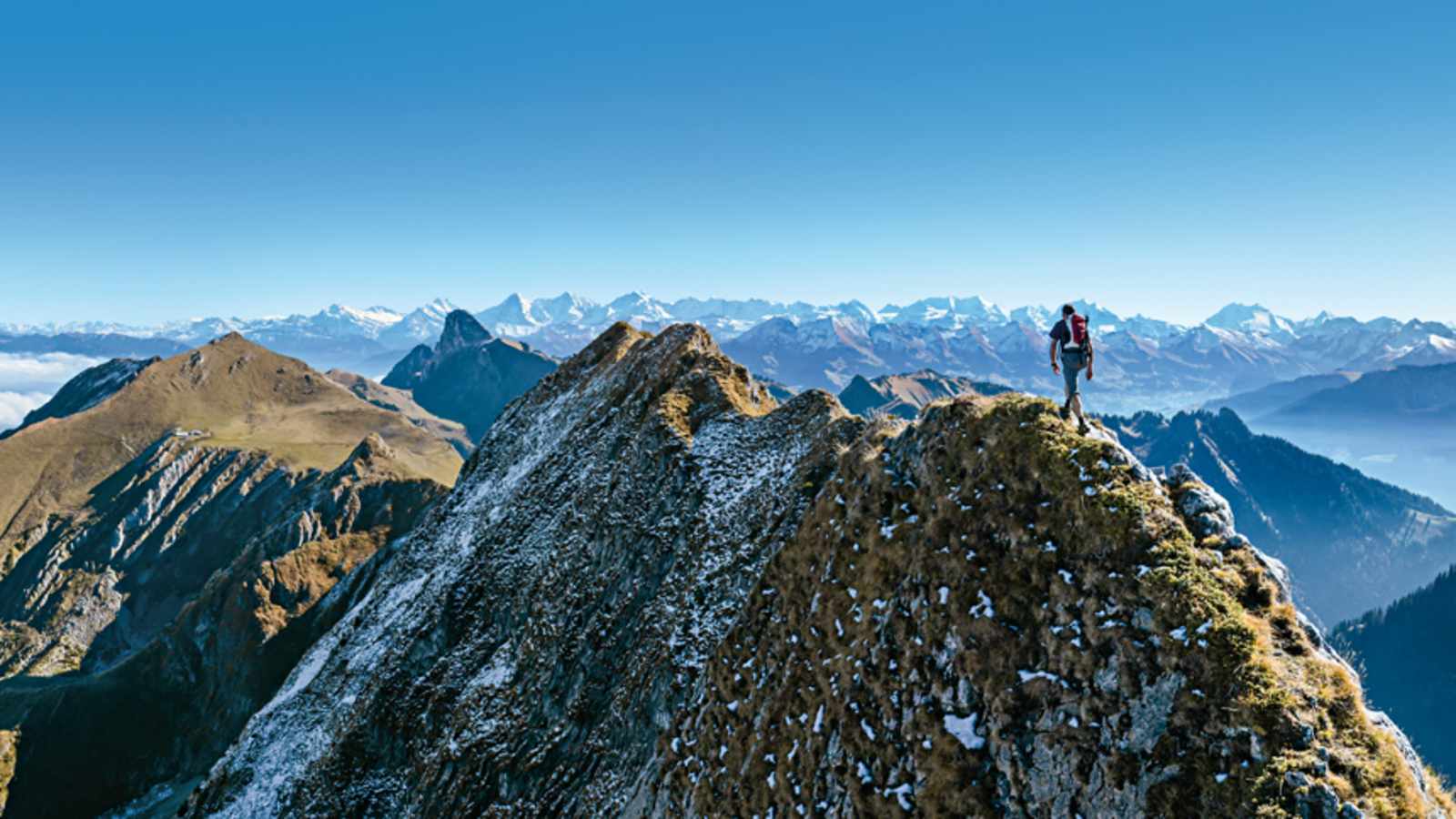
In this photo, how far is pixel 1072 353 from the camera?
21.9 meters

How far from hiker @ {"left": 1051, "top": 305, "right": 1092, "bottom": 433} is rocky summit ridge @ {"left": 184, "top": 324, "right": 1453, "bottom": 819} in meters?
0.95

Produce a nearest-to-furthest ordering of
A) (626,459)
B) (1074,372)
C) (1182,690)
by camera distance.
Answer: (1182,690), (1074,372), (626,459)

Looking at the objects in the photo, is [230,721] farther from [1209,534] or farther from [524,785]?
[1209,534]

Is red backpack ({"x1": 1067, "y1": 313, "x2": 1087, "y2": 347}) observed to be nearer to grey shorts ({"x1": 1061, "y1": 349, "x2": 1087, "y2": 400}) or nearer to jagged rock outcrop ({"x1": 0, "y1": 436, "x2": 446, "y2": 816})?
grey shorts ({"x1": 1061, "y1": 349, "x2": 1087, "y2": 400})

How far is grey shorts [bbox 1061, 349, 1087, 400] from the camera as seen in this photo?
71.2ft

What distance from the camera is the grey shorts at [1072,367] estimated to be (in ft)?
71.2

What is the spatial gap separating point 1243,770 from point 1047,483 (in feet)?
26.9

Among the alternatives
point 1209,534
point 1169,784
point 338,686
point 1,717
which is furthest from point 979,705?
point 1,717

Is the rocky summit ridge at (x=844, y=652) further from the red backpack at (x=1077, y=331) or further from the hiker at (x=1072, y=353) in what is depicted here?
the red backpack at (x=1077, y=331)

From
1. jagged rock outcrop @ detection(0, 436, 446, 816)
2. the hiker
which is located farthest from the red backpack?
jagged rock outcrop @ detection(0, 436, 446, 816)

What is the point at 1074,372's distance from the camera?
21.8 metres

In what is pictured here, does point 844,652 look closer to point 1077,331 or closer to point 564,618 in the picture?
point 1077,331

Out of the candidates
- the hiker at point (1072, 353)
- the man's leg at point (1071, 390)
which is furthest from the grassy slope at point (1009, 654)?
the hiker at point (1072, 353)

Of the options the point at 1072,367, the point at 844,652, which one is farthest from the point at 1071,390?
the point at 844,652
